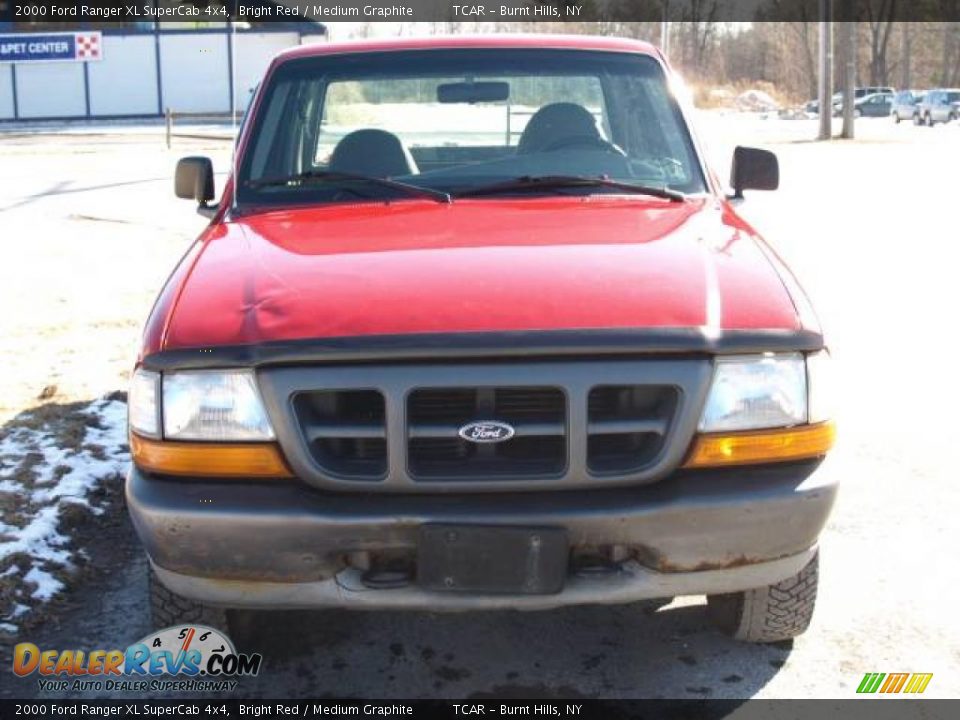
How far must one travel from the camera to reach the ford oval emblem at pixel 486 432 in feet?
8.34

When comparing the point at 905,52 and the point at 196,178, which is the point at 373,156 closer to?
the point at 196,178

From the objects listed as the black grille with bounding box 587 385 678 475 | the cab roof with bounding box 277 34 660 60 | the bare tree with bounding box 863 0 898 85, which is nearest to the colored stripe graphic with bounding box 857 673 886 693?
the black grille with bounding box 587 385 678 475

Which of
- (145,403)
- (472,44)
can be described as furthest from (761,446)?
(472,44)

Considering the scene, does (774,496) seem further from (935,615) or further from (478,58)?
(478,58)

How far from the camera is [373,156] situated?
3.99 m

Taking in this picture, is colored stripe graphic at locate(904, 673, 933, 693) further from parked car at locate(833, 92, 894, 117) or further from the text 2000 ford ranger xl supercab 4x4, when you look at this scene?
parked car at locate(833, 92, 894, 117)

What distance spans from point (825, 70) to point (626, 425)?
35.3 metres

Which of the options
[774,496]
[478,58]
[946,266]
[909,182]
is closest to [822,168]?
[909,182]

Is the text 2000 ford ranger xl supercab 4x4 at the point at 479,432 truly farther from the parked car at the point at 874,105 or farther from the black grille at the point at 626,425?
the parked car at the point at 874,105

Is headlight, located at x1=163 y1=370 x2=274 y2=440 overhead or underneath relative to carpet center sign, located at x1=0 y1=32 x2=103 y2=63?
underneath

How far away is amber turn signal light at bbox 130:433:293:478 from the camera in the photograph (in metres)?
2.59

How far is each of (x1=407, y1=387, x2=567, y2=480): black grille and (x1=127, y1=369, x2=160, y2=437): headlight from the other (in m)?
0.65

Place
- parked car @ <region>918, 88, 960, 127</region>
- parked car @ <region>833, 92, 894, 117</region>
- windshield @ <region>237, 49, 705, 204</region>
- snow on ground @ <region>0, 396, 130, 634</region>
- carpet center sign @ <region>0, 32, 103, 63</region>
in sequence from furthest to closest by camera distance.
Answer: parked car @ <region>833, 92, 894, 117</region>
parked car @ <region>918, 88, 960, 127</region>
carpet center sign @ <region>0, 32, 103, 63</region>
windshield @ <region>237, 49, 705, 204</region>
snow on ground @ <region>0, 396, 130, 634</region>

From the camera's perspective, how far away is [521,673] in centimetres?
312
